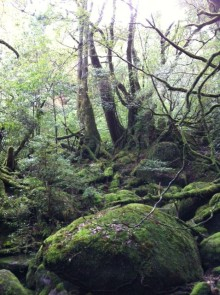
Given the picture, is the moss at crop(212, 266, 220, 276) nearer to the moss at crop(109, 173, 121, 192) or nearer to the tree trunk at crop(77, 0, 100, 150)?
the moss at crop(109, 173, 121, 192)

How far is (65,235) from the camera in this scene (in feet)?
17.8

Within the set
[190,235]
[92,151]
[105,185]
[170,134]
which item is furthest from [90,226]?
[92,151]

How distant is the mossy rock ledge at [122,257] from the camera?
4777mm

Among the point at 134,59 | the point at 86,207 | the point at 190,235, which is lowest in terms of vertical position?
the point at 190,235

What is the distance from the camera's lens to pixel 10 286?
17.6 ft

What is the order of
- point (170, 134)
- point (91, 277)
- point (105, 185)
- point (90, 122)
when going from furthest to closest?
point (90, 122) < point (170, 134) < point (105, 185) < point (91, 277)

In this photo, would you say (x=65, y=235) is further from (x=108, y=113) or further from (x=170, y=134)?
(x=108, y=113)

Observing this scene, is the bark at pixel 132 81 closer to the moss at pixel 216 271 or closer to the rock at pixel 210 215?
the rock at pixel 210 215

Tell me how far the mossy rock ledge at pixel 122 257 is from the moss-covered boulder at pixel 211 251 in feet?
0.72

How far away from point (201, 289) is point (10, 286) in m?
3.00

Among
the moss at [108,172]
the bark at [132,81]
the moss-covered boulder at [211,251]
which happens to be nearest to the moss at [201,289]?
the moss-covered boulder at [211,251]

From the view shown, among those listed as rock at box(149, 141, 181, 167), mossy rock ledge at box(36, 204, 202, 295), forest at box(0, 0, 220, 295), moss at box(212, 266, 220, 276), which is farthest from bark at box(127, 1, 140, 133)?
moss at box(212, 266, 220, 276)

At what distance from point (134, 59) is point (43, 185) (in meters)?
7.69

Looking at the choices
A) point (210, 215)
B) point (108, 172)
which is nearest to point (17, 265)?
point (210, 215)
